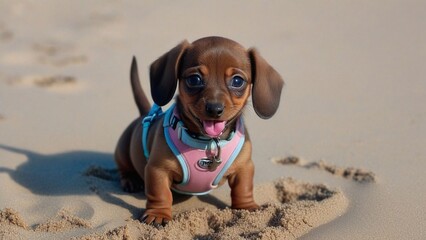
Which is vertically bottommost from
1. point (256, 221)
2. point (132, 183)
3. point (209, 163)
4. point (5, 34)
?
point (132, 183)

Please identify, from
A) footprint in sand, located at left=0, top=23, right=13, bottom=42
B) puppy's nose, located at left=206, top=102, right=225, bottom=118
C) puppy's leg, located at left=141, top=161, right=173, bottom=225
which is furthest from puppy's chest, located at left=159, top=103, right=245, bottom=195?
footprint in sand, located at left=0, top=23, right=13, bottom=42

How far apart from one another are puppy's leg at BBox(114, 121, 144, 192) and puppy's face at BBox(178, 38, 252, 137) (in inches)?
36.1

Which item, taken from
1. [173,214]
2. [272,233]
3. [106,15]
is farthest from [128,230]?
[106,15]

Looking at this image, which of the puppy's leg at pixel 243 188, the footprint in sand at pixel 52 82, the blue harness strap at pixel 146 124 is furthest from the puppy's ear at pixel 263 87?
the footprint in sand at pixel 52 82

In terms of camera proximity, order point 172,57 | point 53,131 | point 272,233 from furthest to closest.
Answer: point 53,131, point 172,57, point 272,233

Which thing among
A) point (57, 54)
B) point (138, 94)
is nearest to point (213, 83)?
point (138, 94)

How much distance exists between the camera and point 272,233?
11.2ft

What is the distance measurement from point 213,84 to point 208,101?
0.14 meters

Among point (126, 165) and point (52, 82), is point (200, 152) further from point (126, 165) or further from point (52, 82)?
A: point (52, 82)

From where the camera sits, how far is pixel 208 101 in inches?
133

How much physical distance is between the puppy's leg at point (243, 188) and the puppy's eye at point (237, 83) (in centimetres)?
50

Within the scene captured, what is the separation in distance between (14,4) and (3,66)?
2.31m

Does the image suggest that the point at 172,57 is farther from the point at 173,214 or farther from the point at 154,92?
the point at 173,214

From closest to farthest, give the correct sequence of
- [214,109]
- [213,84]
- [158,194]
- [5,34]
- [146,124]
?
[214,109]
[213,84]
[158,194]
[146,124]
[5,34]
